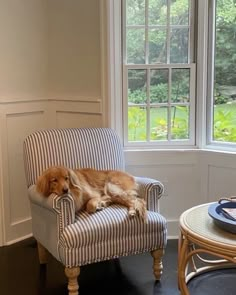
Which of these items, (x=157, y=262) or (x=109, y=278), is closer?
(x=157, y=262)

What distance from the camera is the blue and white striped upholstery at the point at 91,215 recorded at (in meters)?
2.54

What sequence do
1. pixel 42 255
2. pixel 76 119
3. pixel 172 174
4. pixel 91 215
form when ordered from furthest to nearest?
pixel 76 119, pixel 172 174, pixel 42 255, pixel 91 215

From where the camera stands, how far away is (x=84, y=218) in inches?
104

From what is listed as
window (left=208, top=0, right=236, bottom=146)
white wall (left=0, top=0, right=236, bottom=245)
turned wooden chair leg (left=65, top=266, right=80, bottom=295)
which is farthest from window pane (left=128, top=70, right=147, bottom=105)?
turned wooden chair leg (left=65, top=266, right=80, bottom=295)

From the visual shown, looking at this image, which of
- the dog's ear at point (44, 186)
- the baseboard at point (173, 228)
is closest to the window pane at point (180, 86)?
the baseboard at point (173, 228)

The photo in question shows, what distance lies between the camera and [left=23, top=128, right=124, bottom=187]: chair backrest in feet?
10.00

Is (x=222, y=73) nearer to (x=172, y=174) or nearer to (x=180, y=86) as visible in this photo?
(x=180, y=86)

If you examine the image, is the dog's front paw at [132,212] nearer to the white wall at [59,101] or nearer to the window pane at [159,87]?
the white wall at [59,101]

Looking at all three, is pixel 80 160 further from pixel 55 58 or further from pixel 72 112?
pixel 55 58

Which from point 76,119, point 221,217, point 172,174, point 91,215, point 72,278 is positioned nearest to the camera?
point 221,217

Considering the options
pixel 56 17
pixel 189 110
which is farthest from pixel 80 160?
pixel 56 17

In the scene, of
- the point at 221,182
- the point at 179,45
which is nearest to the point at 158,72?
the point at 179,45

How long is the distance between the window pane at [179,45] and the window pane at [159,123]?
0.41 meters

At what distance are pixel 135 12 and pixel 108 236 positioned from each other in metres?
1.84
